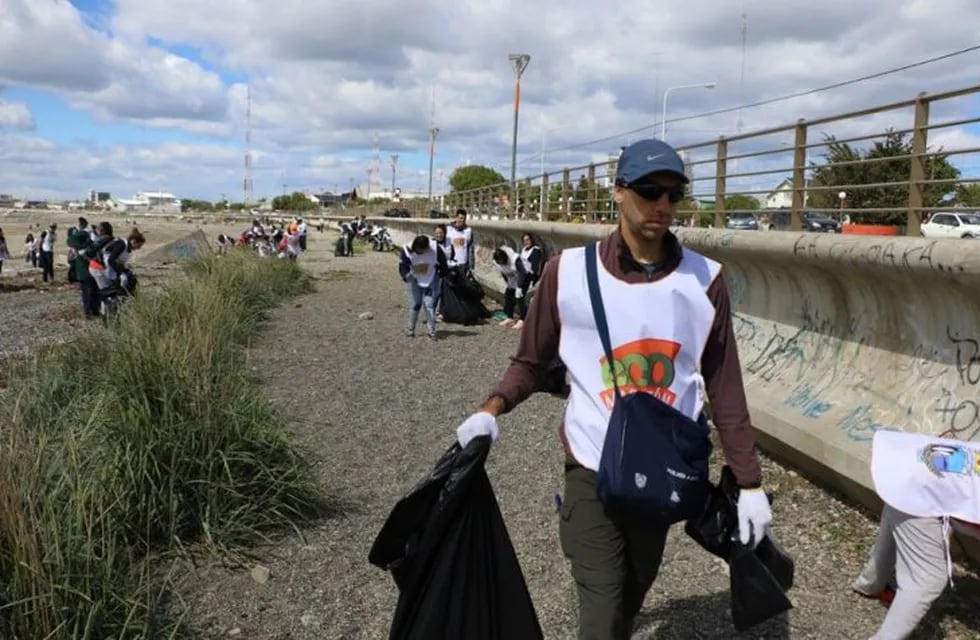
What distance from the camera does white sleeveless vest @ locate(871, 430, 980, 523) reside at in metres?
3.36

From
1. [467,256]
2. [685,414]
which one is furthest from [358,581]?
[467,256]

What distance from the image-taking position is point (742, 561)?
257 cm

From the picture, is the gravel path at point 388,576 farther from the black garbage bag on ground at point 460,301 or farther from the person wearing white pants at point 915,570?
the black garbage bag on ground at point 460,301

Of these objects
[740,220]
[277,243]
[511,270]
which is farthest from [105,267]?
[277,243]

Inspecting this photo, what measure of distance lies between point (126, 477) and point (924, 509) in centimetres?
375

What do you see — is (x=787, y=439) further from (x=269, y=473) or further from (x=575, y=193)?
(x=575, y=193)

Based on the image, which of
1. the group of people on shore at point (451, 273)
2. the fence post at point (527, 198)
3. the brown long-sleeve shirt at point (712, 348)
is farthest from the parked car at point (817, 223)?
the fence post at point (527, 198)

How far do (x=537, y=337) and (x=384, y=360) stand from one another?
27.8ft

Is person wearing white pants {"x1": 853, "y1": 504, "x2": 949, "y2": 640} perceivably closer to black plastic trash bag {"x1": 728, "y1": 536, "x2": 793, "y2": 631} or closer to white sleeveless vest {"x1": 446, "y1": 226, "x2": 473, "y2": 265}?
black plastic trash bag {"x1": 728, "y1": 536, "x2": 793, "y2": 631}

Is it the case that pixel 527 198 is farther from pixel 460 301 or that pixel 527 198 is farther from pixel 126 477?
pixel 126 477

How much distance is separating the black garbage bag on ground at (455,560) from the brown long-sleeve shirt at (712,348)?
0.31 m

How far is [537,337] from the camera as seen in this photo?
9.23 ft

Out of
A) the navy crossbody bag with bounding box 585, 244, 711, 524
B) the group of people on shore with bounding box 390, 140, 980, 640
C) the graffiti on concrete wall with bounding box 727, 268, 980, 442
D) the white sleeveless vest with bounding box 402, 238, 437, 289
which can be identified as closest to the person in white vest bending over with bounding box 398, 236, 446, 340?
the white sleeveless vest with bounding box 402, 238, 437, 289

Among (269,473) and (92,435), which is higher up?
(92,435)
